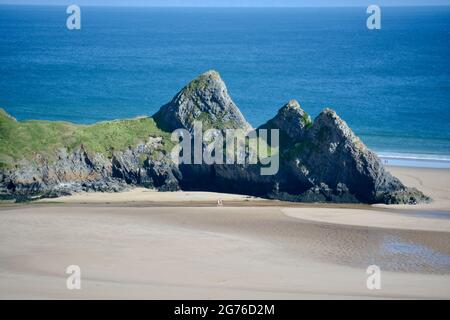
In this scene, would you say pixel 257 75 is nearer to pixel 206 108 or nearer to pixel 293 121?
pixel 206 108

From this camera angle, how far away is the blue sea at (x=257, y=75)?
214 ft

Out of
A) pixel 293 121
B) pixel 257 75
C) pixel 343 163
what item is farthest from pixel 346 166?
pixel 257 75

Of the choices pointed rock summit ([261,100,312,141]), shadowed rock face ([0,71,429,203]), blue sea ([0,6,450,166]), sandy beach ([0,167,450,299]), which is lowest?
sandy beach ([0,167,450,299])

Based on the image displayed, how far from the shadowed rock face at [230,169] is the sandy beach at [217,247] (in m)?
0.73

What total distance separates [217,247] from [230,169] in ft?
25.9

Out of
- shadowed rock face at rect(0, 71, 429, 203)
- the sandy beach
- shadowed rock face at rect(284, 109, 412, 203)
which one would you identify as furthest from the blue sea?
the sandy beach

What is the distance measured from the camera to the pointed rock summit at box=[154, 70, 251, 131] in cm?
3988

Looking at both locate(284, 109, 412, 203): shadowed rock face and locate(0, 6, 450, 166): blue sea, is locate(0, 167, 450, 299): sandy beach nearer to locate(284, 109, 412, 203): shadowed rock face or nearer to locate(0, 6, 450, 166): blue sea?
locate(284, 109, 412, 203): shadowed rock face

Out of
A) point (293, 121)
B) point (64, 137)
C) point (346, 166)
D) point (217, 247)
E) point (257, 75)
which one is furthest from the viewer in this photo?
point (257, 75)

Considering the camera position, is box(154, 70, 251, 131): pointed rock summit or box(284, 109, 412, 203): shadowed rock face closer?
box(284, 109, 412, 203): shadowed rock face

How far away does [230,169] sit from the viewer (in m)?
39.1

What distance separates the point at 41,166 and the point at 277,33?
10510 centimetres

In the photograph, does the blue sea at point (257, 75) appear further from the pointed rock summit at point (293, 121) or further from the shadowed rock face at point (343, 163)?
the shadowed rock face at point (343, 163)
